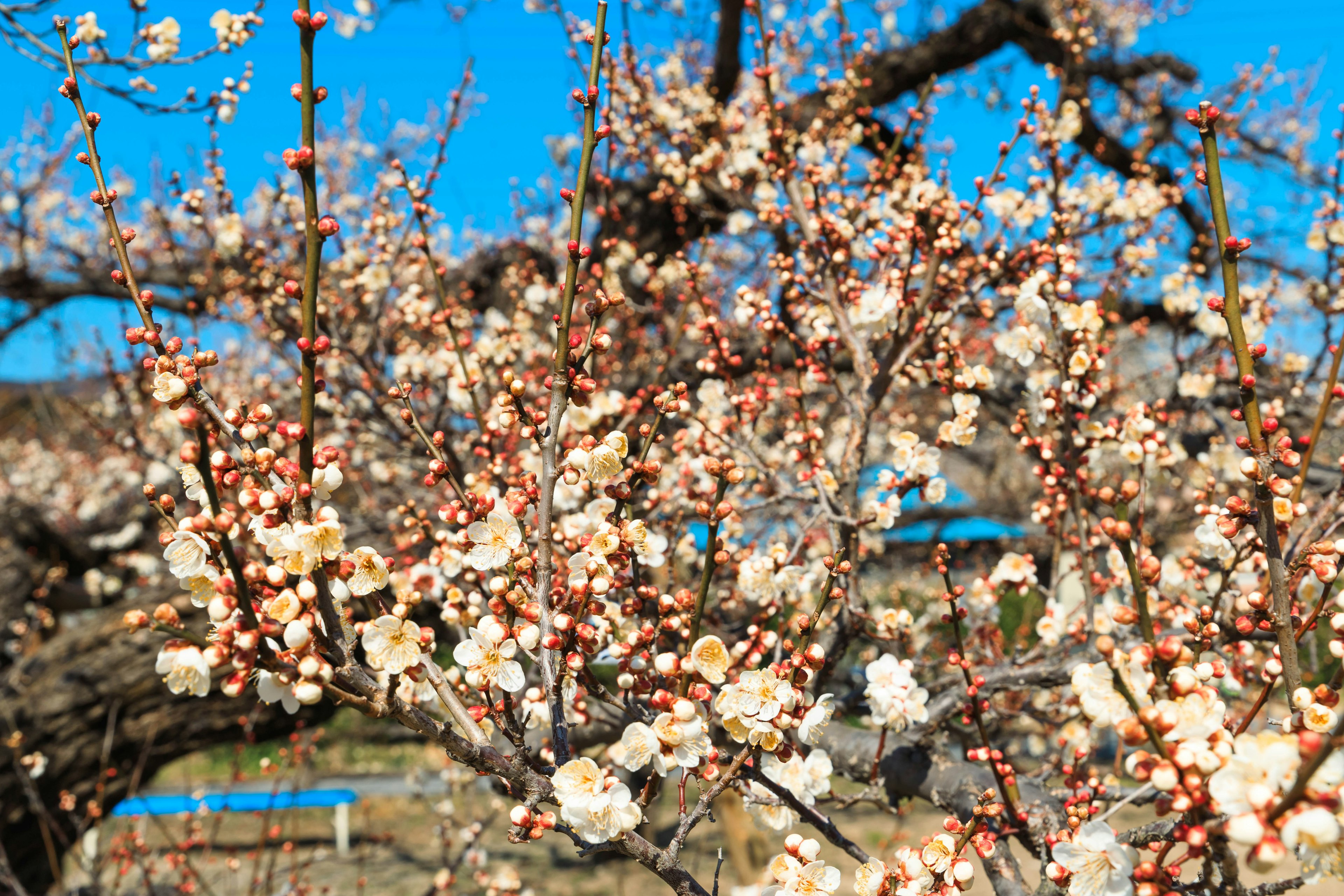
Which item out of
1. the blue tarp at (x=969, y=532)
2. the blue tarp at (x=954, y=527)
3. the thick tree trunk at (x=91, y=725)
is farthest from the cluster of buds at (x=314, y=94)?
the blue tarp at (x=969, y=532)

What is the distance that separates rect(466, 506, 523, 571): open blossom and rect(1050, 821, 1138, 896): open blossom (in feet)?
2.91

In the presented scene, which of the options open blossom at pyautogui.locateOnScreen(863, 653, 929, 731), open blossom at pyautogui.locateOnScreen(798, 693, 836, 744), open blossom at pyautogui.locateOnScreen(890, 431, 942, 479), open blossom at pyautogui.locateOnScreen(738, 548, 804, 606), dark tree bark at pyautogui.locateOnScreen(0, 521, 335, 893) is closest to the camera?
open blossom at pyautogui.locateOnScreen(798, 693, 836, 744)

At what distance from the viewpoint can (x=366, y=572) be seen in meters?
A: 1.10

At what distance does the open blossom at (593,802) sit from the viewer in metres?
1.03

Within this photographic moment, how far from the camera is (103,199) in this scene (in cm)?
105

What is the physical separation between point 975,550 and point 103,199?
10.1 meters

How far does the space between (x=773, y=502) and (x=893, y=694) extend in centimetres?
72

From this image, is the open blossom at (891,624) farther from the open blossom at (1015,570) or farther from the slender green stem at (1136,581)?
the slender green stem at (1136,581)

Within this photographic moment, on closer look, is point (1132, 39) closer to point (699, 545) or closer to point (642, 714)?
point (699, 545)

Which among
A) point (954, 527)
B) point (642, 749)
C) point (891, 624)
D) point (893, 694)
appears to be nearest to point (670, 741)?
point (642, 749)

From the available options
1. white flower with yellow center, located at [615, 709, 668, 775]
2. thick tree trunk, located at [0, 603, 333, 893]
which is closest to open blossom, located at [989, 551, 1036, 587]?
white flower with yellow center, located at [615, 709, 668, 775]

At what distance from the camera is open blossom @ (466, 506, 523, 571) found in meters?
1.19

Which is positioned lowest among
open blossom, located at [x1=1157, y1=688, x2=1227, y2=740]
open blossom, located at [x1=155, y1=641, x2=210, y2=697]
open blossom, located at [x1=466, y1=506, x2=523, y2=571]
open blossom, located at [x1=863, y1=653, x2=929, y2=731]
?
open blossom, located at [x1=863, y1=653, x2=929, y2=731]

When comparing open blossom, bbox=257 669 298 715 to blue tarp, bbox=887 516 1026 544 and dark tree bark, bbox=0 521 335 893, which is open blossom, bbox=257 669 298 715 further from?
blue tarp, bbox=887 516 1026 544
